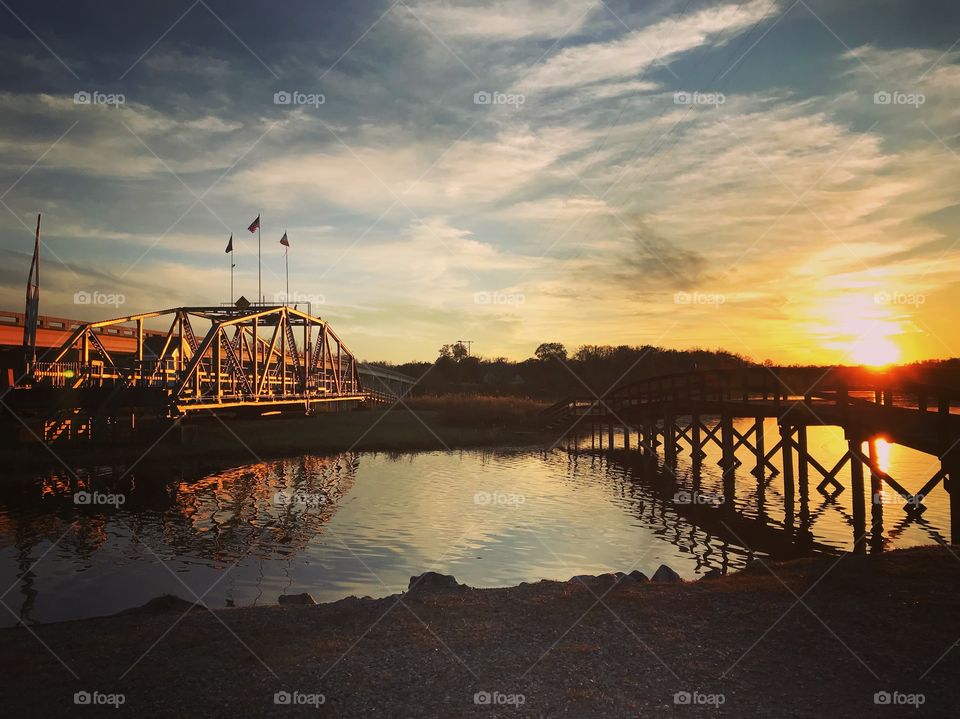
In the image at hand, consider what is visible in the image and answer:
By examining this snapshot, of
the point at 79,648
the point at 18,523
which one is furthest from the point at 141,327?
the point at 79,648

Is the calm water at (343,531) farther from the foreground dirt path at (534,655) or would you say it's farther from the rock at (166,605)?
the foreground dirt path at (534,655)

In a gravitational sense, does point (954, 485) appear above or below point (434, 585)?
above

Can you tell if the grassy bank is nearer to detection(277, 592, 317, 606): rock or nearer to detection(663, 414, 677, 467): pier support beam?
detection(663, 414, 677, 467): pier support beam

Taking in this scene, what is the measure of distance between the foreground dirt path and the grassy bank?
2897 cm

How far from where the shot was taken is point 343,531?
75.3 ft

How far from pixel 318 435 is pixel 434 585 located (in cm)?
3979

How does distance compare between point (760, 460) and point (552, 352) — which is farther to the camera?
point (552, 352)

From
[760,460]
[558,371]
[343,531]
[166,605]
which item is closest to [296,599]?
[166,605]

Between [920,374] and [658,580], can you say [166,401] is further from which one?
[920,374]

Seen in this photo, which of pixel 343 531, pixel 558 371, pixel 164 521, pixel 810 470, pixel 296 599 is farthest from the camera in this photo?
pixel 558 371

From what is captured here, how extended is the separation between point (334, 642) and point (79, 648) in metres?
4.17

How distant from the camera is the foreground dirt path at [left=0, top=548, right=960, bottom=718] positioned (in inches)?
345

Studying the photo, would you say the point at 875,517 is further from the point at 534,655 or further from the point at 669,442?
the point at 669,442

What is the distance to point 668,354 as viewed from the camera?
536ft
